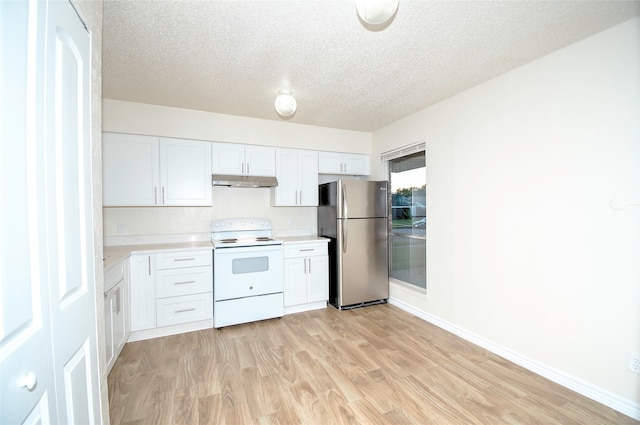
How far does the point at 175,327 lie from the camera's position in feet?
9.91

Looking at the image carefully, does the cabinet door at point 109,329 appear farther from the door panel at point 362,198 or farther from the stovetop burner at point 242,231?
the door panel at point 362,198

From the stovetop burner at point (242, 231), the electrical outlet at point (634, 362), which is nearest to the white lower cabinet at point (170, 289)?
the stovetop burner at point (242, 231)

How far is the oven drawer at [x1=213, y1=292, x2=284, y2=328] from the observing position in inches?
123

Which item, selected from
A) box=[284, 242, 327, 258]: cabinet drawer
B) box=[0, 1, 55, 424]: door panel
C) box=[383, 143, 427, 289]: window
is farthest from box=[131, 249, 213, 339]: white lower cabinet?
box=[383, 143, 427, 289]: window

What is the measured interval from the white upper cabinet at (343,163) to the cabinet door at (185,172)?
1.61 meters

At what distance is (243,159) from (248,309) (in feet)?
→ 6.20

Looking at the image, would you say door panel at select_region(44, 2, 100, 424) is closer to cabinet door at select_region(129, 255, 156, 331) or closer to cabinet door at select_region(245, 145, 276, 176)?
cabinet door at select_region(129, 255, 156, 331)

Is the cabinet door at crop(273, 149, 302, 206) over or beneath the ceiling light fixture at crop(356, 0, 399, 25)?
beneath

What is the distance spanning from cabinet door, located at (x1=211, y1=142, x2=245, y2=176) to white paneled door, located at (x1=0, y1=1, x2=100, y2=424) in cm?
227

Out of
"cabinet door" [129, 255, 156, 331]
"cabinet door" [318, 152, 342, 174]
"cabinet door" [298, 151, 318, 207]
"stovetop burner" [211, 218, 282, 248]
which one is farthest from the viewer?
"cabinet door" [318, 152, 342, 174]

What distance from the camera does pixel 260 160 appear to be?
3.68 m

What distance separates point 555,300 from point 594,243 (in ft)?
1.73

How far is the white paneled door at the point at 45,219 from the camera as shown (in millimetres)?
673

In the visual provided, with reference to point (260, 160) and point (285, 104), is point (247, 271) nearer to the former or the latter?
point (260, 160)
